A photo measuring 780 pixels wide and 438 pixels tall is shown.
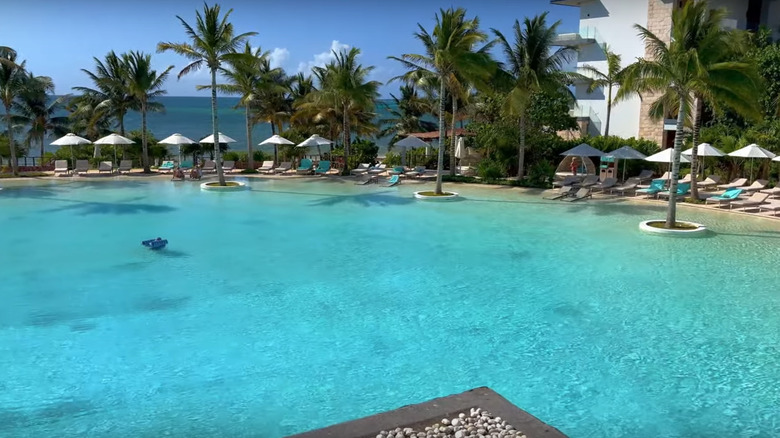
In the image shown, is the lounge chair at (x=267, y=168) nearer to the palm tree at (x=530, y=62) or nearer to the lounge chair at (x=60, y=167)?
the lounge chair at (x=60, y=167)

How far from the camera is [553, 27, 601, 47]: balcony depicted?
41.1 metres

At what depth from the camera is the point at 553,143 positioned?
32.1 m

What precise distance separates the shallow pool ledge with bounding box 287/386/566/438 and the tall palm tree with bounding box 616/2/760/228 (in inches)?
511

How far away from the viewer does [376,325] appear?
989 centimetres

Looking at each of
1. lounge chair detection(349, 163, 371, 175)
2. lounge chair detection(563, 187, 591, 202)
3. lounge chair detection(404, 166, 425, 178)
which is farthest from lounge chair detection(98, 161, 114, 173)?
lounge chair detection(563, 187, 591, 202)

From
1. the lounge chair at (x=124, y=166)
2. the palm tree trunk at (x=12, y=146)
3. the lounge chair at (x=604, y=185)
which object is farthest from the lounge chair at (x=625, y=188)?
the palm tree trunk at (x=12, y=146)

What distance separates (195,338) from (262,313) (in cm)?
148

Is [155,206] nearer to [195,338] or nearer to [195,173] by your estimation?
Result: [195,173]

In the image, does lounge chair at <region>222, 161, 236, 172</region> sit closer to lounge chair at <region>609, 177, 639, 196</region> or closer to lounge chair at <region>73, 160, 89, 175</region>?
lounge chair at <region>73, 160, 89, 175</region>

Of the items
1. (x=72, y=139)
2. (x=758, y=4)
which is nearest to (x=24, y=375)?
(x=72, y=139)

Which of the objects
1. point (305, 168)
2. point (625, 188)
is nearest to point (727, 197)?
point (625, 188)

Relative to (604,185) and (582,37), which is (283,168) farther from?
(582,37)

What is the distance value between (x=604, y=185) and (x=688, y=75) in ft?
30.7

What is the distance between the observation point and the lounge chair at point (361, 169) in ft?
112
